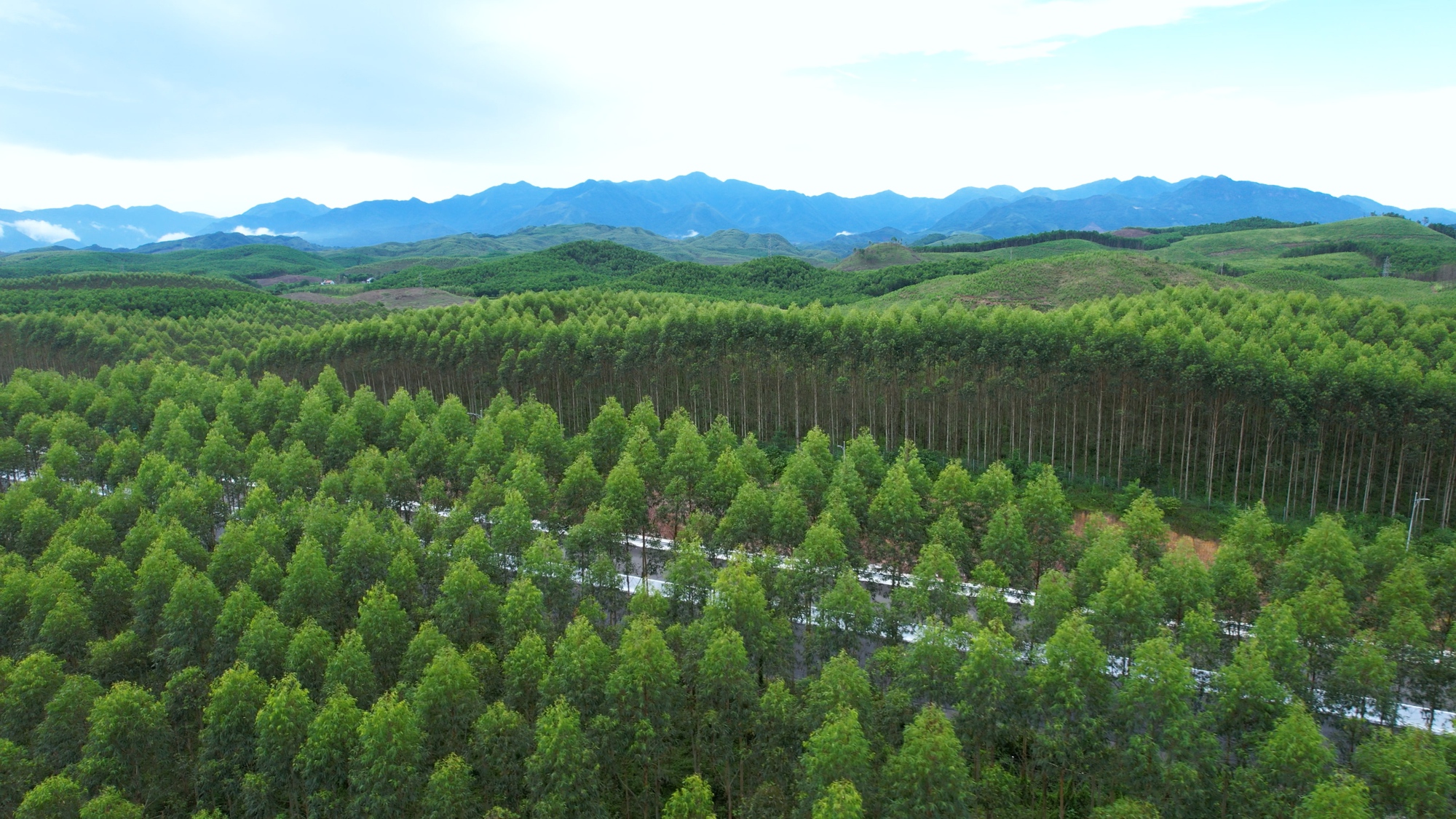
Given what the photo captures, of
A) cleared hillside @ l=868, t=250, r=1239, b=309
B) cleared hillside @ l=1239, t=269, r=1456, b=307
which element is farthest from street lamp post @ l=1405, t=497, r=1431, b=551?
cleared hillside @ l=1239, t=269, r=1456, b=307

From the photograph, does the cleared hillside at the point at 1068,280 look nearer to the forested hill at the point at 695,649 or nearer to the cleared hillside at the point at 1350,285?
the cleared hillside at the point at 1350,285

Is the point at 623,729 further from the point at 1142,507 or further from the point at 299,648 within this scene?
the point at 1142,507

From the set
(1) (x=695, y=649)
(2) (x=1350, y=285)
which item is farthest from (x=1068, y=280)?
(1) (x=695, y=649)

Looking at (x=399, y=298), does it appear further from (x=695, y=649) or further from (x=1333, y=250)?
(x=1333, y=250)

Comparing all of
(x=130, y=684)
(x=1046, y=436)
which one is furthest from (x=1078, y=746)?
(x=1046, y=436)

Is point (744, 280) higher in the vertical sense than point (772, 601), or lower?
higher

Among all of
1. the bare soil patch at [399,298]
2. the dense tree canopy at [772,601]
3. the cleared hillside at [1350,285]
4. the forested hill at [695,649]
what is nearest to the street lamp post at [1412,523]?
the dense tree canopy at [772,601]

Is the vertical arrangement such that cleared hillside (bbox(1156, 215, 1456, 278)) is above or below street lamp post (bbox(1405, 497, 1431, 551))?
above

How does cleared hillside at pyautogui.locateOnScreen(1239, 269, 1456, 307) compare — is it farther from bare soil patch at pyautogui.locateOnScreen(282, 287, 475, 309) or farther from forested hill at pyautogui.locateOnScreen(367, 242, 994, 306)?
bare soil patch at pyautogui.locateOnScreen(282, 287, 475, 309)
